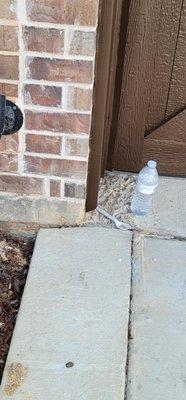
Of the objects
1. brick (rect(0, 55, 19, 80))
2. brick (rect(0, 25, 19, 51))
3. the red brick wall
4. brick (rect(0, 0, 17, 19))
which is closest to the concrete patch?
the red brick wall

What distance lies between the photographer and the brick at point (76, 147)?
2.45 meters

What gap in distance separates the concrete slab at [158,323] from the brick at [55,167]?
40 cm

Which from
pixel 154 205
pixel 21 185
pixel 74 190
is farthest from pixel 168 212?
pixel 21 185

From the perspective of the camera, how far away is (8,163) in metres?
2.54

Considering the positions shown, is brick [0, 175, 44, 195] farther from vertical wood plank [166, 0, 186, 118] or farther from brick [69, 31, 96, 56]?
vertical wood plank [166, 0, 186, 118]

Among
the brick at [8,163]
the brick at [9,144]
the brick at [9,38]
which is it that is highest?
the brick at [9,38]

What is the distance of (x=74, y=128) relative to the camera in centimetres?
242

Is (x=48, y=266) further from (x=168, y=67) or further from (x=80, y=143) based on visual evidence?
(x=168, y=67)

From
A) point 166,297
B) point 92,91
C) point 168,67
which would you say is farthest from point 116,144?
point 166,297

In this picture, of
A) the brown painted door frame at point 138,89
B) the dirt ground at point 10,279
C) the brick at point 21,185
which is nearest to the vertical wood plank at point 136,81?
the brown painted door frame at point 138,89

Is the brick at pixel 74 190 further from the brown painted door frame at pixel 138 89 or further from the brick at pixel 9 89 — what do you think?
the brick at pixel 9 89

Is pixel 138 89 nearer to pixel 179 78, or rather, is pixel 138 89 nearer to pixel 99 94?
pixel 179 78

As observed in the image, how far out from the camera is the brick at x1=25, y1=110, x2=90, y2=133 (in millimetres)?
2391

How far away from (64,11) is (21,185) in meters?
0.78
